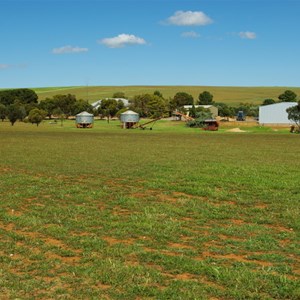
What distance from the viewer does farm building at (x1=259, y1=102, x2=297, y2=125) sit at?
118281 millimetres

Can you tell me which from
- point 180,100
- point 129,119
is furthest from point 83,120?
point 180,100

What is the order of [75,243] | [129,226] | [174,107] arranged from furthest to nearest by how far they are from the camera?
[174,107] < [129,226] < [75,243]

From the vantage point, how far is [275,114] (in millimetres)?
119750

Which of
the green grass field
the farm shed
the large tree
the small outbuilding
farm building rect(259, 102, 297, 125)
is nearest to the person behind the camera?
the green grass field

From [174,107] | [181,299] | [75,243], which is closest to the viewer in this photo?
[181,299]

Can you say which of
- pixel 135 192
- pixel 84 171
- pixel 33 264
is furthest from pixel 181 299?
pixel 84 171

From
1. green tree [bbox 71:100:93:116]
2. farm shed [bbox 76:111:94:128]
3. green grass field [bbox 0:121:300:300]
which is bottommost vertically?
green grass field [bbox 0:121:300:300]

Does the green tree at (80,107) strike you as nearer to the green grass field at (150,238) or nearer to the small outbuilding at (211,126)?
the small outbuilding at (211,126)

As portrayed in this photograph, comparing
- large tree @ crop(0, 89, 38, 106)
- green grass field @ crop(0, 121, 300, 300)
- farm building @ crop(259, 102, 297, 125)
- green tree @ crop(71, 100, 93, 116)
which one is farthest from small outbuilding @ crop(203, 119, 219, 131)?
large tree @ crop(0, 89, 38, 106)

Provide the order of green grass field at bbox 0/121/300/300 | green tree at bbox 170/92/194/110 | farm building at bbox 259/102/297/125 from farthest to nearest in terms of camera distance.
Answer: green tree at bbox 170/92/194/110
farm building at bbox 259/102/297/125
green grass field at bbox 0/121/300/300

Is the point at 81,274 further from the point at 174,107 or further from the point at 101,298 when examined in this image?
the point at 174,107

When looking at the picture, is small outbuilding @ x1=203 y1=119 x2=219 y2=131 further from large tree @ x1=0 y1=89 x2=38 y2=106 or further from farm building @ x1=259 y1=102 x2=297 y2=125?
large tree @ x1=0 y1=89 x2=38 y2=106

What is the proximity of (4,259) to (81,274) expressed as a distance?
1796 millimetres

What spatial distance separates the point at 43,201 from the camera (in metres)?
14.1
